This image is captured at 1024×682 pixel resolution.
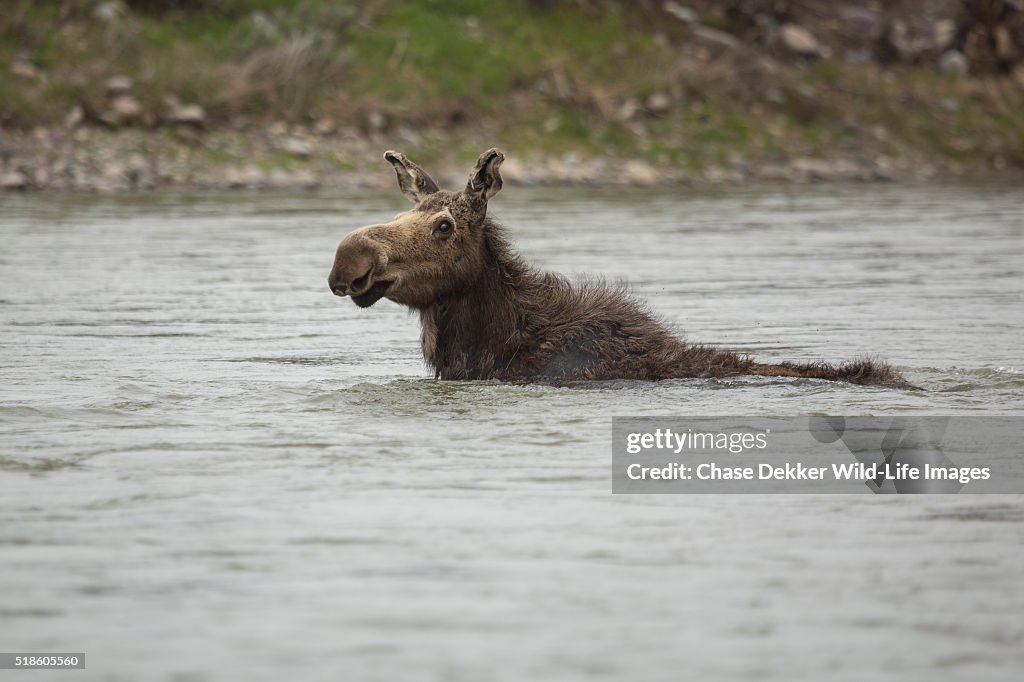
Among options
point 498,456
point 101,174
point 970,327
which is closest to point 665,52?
point 101,174

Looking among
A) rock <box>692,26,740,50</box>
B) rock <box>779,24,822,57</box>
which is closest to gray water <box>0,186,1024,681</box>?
rock <box>692,26,740,50</box>

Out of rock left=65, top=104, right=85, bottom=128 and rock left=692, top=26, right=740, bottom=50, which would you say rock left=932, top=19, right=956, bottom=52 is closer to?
rock left=692, top=26, right=740, bottom=50

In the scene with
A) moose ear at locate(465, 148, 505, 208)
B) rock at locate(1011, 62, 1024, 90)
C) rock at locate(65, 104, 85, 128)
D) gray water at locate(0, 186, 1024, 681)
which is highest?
rock at locate(1011, 62, 1024, 90)

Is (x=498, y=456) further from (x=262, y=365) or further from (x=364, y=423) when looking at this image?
(x=262, y=365)

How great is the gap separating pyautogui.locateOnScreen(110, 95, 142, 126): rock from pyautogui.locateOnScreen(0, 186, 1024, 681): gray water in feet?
78.7

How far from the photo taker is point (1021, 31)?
5497 centimetres

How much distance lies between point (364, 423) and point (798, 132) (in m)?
38.1

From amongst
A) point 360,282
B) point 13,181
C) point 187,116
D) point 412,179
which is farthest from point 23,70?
point 360,282

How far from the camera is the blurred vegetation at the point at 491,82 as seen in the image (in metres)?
43.0

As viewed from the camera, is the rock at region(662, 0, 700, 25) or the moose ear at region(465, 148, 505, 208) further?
the rock at region(662, 0, 700, 25)

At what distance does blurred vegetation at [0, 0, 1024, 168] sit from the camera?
141ft

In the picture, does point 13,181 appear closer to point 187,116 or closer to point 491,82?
point 187,116

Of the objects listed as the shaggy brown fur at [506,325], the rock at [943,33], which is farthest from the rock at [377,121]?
the shaggy brown fur at [506,325]

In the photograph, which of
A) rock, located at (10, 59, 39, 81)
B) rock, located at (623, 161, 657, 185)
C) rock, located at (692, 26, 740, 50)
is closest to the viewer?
rock, located at (10, 59, 39, 81)
